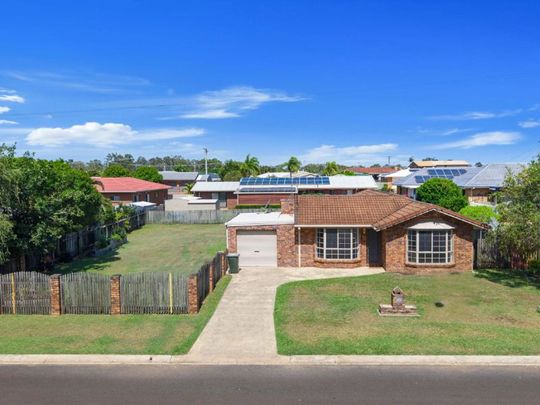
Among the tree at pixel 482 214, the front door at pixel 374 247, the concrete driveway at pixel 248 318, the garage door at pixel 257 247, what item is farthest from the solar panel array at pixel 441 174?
the garage door at pixel 257 247

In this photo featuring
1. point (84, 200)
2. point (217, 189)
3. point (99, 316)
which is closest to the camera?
point (99, 316)

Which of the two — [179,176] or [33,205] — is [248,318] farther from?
[179,176]

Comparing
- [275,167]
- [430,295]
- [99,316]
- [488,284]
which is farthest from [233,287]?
[275,167]

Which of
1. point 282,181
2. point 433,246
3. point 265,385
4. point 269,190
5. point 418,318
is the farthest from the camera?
point 282,181

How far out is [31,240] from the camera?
19219mm

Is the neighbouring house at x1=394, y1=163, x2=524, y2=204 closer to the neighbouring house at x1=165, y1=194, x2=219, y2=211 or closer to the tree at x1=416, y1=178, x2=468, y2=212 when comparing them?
the tree at x1=416, y1=178, x2=468, y2=212

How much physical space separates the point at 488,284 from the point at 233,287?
11.2m

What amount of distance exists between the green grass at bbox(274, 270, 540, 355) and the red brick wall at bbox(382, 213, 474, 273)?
74 centimetres

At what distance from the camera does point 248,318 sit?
15320 mm

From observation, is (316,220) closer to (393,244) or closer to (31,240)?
(393,244)

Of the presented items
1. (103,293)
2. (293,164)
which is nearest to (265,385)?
(103,293)

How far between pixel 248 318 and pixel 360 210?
427 inches

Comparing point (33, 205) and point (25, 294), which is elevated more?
point (33, 205)

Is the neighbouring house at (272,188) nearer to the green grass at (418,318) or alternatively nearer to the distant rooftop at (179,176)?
the green grass at (418,318)
